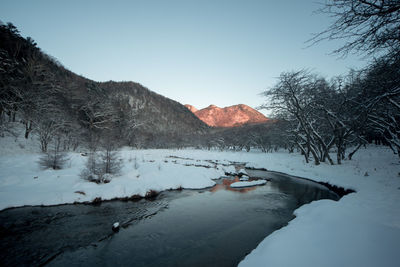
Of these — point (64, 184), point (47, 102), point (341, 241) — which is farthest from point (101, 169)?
point (47, 102)

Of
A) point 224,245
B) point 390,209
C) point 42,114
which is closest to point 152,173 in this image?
point 224,245

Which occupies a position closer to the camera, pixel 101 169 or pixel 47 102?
pixel 101 169

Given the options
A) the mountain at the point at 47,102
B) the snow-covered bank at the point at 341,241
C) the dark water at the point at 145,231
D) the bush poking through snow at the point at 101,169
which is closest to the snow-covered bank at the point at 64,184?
the bush poking through snow at the point at 101,169

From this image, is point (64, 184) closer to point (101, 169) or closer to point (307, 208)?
point (101, 169)

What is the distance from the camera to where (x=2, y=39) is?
77.0ft

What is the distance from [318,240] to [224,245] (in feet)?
9.92

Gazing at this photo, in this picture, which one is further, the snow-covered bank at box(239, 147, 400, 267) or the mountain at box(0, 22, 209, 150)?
the mountain at box(0, 22, 209, 150)

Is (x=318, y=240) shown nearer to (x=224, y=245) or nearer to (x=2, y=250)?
(x=224, y=245)

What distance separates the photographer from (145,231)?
21.2 feet

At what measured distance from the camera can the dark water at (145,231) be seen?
487 cm

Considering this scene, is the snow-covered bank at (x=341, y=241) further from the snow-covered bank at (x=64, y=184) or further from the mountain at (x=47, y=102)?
the mountain at (x=47, y=102)

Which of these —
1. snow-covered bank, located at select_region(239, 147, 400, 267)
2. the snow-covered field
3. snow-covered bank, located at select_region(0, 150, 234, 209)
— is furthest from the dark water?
snow-covered bank, located at select_region(239, 147, 400, 267)

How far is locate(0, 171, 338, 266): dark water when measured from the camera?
4.87 metres

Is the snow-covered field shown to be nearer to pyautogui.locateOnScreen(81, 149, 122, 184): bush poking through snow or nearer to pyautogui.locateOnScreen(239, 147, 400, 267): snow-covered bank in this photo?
pyautogui.locateOnScreen(239, 147, 400, 267): snow-covered bank
